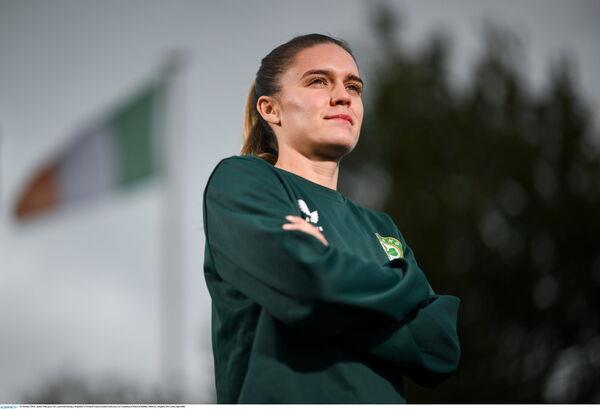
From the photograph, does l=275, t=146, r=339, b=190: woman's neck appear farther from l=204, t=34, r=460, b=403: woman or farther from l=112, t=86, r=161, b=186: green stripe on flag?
l=112, t=86, r=161, b=186: green stripe on flag

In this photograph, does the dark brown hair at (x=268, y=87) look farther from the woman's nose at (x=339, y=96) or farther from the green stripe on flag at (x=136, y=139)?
the green stripe on flag at (x=136, y=139)

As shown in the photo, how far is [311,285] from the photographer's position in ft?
7.50

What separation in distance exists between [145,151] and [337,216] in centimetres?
1256

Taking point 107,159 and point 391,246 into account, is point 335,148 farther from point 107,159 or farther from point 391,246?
point 107,159

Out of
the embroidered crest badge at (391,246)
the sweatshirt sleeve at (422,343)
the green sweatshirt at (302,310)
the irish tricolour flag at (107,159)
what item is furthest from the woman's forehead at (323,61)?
the irish tricolour flag at (107,159)

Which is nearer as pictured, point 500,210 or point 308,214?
point 308,214

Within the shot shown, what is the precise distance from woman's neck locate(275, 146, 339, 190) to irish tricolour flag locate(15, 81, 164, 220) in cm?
1225

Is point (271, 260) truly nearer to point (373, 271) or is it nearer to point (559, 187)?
point (373, 271)

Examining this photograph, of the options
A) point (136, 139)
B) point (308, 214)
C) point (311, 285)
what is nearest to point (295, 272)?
point (311, 285)

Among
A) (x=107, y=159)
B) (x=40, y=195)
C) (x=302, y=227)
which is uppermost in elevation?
(x=302, y=227)

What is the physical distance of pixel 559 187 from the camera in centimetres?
1944

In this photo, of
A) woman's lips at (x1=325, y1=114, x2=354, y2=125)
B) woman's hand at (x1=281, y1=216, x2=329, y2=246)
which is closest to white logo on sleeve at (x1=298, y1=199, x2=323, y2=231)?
woman's hand at (x1=281, y1=216, x2=329, y2=246)

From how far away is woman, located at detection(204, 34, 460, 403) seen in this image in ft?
7.66

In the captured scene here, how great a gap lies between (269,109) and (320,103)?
0.22 metres
